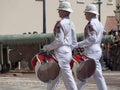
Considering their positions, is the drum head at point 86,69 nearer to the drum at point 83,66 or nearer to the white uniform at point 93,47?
the drum at point 83,66

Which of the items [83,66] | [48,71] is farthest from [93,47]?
[48,71]

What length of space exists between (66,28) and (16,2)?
20.7 meters

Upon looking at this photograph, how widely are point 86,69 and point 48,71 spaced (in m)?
0.80

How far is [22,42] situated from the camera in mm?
20875

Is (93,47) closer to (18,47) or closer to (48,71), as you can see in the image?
(48,71)

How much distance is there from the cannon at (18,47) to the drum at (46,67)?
11.1 metres

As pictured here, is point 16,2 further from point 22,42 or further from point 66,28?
point 66,28

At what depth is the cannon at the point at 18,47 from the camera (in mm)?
20906

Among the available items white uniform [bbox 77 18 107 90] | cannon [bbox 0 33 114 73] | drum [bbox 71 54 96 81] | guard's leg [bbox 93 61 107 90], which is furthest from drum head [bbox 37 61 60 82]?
cannon [bbox 0 33 114 73]

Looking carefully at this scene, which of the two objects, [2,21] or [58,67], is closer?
[58,67]

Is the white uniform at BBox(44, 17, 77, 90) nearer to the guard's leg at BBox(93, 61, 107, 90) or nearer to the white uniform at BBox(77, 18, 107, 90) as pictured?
the white uniform at BBox(77, 18, 107, 90)

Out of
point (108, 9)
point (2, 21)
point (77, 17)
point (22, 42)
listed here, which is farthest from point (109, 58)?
point (108, 9)

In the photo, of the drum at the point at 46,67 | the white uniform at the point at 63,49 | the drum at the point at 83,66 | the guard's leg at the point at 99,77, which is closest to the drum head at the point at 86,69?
the drum at the point at 83,66

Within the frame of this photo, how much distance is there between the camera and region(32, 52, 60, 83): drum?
9.27 meters
